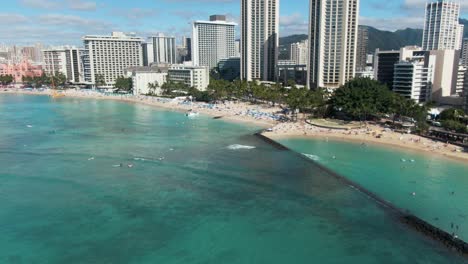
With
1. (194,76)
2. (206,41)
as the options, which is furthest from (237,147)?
(206,41)

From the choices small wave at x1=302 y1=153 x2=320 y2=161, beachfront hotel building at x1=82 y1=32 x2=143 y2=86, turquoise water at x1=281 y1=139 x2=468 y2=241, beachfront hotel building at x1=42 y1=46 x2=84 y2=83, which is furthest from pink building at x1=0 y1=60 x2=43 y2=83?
small wave at x1=302 y1=153 x2=320 y2=161

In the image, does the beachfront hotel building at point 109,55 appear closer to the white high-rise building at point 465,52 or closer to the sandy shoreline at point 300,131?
the sandy shoreline at point 300,131

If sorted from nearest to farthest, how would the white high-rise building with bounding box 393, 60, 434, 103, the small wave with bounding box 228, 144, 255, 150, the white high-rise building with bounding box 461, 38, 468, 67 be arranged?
the small wave with bounding box 228, 144, 255, 150
the white high-rise building with bounding box 393, 60, 434, 103
the white high-rise building with bounding box 461, 38, 468, 67

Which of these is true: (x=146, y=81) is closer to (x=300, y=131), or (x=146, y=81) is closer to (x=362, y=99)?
(x=300, y=131)

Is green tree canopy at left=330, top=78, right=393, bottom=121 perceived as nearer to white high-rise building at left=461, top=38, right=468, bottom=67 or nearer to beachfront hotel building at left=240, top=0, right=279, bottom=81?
beachfront hotel building at left=240, top=0, right=279, bottom=81

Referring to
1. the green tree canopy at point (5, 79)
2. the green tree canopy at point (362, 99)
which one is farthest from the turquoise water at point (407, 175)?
the green tree canopy at point (5, 79)

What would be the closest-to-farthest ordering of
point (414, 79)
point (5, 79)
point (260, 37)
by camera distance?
point (414, 79) → point (260, 37) → point (5, 79)
